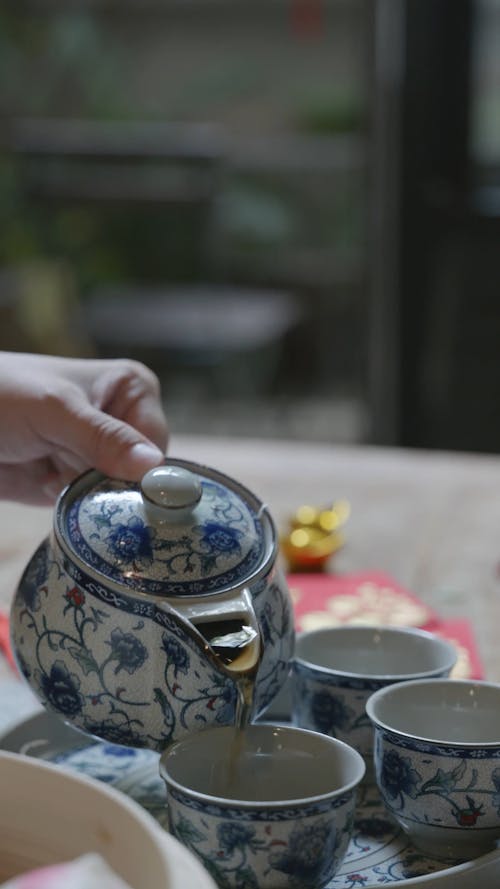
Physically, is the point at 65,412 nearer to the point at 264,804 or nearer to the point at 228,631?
the point at 228,631

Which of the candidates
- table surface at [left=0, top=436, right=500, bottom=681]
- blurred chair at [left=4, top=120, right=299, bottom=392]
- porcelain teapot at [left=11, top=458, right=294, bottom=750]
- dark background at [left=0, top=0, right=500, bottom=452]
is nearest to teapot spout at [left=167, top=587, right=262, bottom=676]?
porcelain teapot at [left=11, top=458, right=294, bottom=750]

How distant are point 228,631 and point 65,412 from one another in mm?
252

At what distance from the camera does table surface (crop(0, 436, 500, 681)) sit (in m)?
1.06

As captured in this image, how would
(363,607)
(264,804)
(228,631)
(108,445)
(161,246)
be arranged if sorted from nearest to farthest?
1. (264,804)
2. (228,631)
3. (108,445)
4. (363,607)
5. (161,246)

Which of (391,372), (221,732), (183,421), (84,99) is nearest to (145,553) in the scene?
(221,732)

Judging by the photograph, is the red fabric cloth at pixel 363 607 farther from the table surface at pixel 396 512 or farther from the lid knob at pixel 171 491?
the lid knob at pixel 171 491

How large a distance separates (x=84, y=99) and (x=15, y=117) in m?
0.28

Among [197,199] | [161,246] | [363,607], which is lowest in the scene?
[161,246]

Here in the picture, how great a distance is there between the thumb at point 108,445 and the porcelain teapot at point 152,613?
2 cm

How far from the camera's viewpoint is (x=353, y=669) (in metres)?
0.74

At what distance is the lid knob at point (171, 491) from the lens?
0.63 meters

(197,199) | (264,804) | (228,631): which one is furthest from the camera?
(197,199)

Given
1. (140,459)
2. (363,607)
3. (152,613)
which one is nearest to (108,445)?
(140,459)

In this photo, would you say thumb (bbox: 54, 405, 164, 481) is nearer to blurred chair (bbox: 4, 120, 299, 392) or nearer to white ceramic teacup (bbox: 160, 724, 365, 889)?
white ceramic teacup (bbox: 160, 724, 365, 889)
